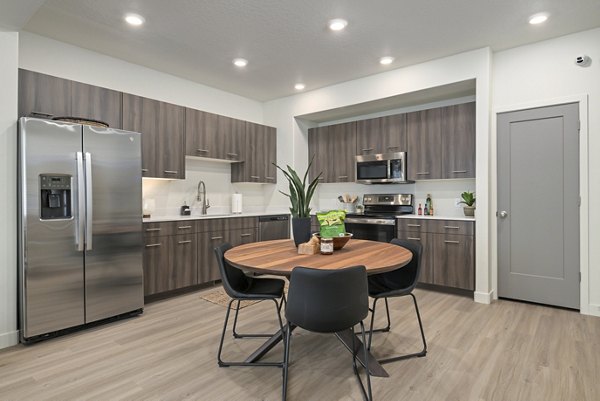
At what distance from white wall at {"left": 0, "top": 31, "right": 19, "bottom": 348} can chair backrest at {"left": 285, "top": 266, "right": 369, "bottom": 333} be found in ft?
7.60

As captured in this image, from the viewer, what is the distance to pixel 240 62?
3.92 meters

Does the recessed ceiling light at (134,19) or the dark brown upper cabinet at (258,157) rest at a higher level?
the recessed ceiling light at (134,19)

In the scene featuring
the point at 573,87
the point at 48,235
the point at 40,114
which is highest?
the point at 573,87

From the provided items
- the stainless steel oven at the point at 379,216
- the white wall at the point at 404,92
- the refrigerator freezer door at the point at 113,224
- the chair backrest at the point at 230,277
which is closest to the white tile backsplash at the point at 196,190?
the white wall at the point at 404,92

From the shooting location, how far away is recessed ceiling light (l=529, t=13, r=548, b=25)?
2895mm

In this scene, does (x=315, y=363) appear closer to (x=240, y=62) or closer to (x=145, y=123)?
(x=145, y=123)

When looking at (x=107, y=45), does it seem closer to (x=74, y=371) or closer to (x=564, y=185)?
(x=74, y=371)

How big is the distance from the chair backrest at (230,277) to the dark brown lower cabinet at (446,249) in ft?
7.75

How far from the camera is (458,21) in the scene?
300 centimetres

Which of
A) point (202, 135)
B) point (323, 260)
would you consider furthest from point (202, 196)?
point (323, 260)

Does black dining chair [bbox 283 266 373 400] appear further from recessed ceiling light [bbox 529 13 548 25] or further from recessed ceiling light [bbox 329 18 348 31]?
recessed ceiling light [bbox 529 13 548 25]

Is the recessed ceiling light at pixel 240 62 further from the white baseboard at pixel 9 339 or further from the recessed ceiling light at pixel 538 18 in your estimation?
the white baseboard at pixel 9 339

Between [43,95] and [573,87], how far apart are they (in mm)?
4903

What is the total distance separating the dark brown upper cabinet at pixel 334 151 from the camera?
500cm
